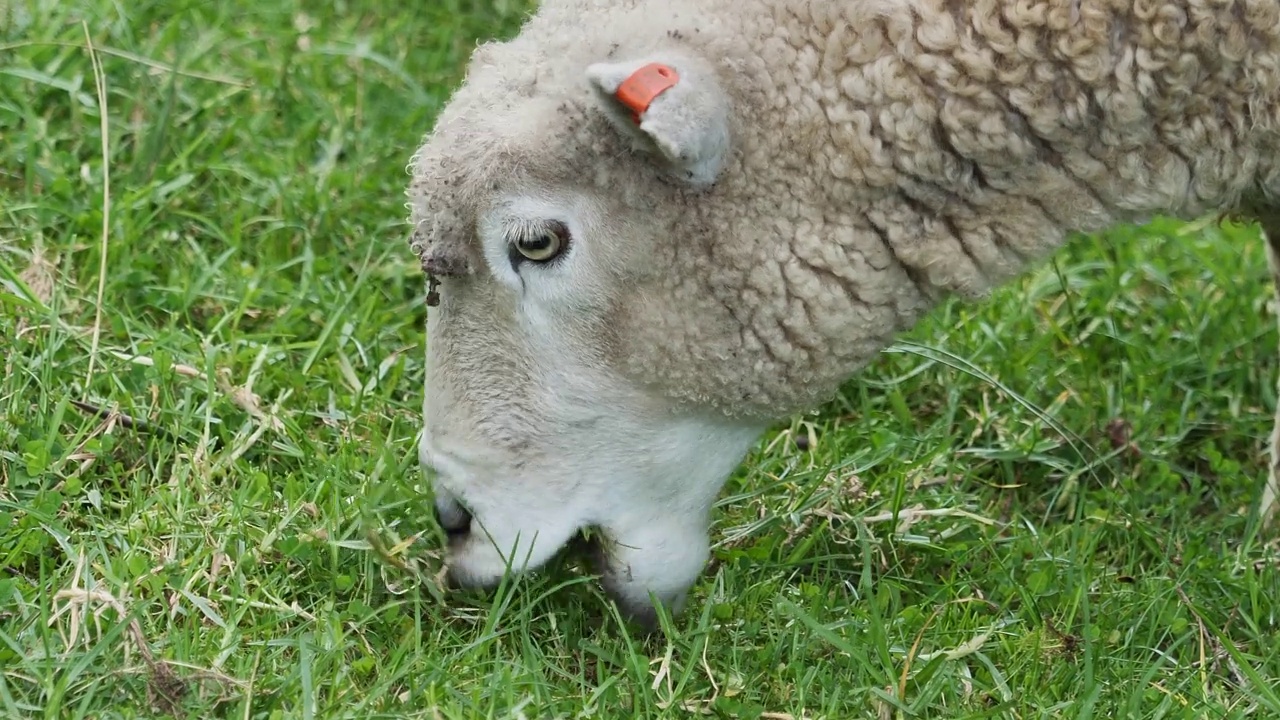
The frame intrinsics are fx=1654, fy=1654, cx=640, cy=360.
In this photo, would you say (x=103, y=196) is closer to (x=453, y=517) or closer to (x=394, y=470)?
(x=394, y=470)

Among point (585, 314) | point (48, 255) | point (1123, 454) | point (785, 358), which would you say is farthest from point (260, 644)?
point (1123, 454)

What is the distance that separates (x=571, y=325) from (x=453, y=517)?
55cm

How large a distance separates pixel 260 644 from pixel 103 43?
2962 mm

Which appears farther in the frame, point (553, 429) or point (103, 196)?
point (103, 196)

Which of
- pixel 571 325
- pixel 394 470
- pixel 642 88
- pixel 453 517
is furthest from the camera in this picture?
pixel 394 470

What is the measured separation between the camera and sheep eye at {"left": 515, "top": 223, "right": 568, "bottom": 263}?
3246 mm

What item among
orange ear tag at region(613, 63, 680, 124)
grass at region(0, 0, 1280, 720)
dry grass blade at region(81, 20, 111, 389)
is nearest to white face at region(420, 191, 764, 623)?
grass at region(0, 0, 1280, 720)

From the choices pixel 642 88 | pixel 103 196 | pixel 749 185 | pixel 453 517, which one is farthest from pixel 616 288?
pixel 103 196

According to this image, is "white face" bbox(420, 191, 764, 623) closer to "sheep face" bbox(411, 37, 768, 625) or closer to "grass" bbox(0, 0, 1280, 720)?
"sheep face" bbox(411, 37, 768, 625)

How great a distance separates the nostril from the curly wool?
0.52 metres

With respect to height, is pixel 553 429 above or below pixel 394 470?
above

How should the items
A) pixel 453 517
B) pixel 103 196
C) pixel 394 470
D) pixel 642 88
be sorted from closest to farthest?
pixel 642 88 < pixel 453 517 < pixel 394 470 < pixel 103 196

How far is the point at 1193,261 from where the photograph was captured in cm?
586

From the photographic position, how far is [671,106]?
3.04 metres
